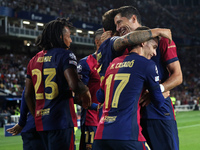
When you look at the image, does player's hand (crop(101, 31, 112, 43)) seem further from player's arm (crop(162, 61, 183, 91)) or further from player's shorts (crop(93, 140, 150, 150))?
player's shorts (crop(93, 140, 150, 150))

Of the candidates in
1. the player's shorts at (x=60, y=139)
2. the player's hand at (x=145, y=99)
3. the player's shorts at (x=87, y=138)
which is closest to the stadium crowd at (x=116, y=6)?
the player's shorts at (x=87, y=138)

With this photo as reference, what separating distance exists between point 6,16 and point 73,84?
96.3 feet

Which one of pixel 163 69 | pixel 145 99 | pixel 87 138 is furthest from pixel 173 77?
pixel 87 138

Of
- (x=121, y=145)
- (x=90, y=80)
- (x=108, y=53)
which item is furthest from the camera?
(x=90, y=80)

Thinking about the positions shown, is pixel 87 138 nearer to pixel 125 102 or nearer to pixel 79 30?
pixel 125 102

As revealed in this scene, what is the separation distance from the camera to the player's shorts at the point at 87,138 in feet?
14.2

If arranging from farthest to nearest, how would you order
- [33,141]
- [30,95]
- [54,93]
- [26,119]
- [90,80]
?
[90,80]
[26,119]
[30,95]
[33,141]
[54,93]

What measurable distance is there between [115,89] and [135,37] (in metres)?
0.55

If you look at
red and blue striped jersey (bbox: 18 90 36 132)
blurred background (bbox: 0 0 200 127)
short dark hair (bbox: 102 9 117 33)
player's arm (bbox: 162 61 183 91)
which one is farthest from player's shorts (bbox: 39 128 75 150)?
blurred background (bbox: 0 0 200 127)

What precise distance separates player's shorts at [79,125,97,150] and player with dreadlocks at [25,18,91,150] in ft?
2.93

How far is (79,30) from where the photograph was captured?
126ft

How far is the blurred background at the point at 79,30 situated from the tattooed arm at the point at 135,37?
17.0 meters

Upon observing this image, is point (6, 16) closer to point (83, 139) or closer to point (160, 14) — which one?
point (160, 14)

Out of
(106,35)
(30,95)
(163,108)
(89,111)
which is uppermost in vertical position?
(106,35)
